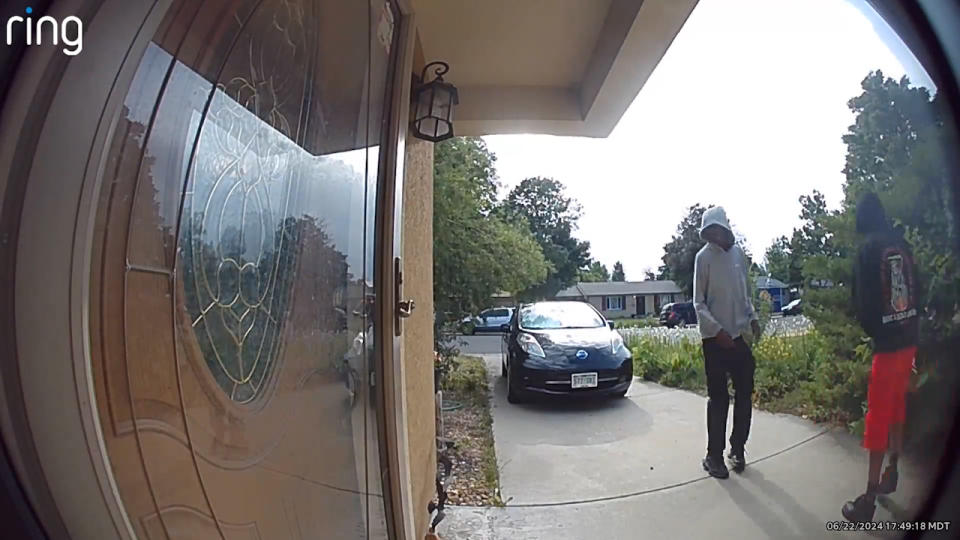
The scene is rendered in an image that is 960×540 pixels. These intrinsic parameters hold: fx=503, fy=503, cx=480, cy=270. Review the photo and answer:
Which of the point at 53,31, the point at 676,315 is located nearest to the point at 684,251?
the point at 676,315

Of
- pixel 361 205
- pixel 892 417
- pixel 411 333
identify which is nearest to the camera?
pixel 892 417

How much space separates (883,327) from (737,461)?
5.49ft

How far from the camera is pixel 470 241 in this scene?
414 centimetres

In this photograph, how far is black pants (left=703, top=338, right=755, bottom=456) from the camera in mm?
2459

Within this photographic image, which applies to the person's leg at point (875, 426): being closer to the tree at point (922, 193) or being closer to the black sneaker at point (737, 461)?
the tree at point (922, 193)

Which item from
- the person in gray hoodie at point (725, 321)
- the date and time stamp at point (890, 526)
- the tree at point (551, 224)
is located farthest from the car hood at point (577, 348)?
the date and time stamp at point (890, 526)

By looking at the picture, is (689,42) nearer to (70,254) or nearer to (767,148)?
(767,148)

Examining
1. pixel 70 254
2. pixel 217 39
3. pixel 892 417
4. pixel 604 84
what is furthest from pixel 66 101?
pixel 604 84

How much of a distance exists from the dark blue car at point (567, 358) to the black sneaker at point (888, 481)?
291 cm

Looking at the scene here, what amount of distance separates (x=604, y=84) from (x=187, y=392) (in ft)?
6.69

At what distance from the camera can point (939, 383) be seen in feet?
2.36

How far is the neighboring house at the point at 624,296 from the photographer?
3906 mm

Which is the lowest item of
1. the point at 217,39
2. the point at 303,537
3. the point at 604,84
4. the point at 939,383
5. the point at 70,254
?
the point at 303,537

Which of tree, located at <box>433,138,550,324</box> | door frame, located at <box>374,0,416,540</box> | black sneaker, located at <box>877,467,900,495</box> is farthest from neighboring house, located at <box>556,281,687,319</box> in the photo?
door frame, located at <box>374,0,416,540</box>
